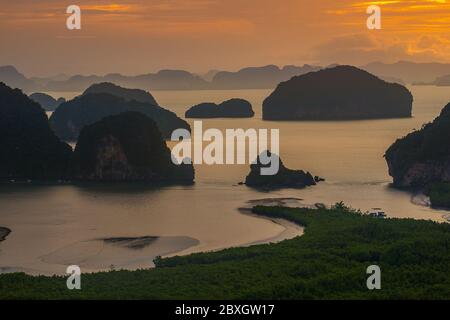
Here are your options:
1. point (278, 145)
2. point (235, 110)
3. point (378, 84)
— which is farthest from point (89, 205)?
point (378, 84)

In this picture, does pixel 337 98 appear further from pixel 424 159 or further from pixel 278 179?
pixel 278 179

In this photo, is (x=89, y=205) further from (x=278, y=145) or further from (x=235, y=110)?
(x=235, y=110)

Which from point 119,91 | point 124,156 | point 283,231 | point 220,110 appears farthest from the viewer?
point 220,110

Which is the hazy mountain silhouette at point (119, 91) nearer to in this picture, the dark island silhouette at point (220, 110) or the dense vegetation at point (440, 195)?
the dark island silhouette at point (220, 110)

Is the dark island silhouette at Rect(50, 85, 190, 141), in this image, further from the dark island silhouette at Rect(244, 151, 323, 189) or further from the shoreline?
the shoreline

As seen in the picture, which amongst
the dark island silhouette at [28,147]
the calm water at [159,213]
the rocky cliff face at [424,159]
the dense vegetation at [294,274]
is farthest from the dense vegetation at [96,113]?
the dense vegetation at [294,274]

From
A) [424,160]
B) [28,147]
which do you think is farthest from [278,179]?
[28,147]
